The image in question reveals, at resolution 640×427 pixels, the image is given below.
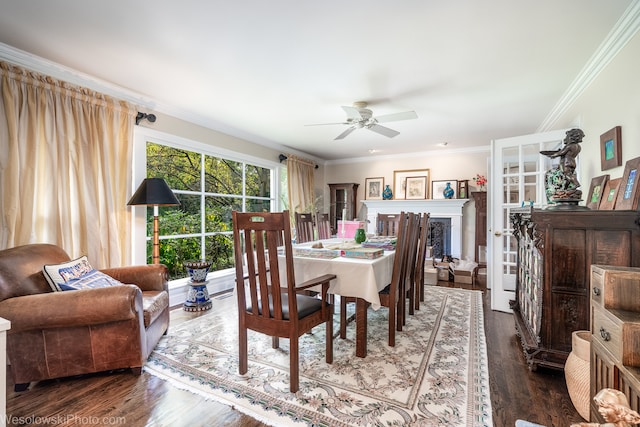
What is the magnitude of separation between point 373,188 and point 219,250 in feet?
11.6

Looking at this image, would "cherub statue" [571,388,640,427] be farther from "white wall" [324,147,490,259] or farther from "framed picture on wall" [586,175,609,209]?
"white wall" [324,147,490,259]

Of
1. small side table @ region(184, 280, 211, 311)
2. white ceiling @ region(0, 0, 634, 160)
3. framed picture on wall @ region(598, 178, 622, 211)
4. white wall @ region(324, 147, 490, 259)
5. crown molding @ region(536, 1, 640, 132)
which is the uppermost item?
white ceiling @ region(0, 0, 634, 160)

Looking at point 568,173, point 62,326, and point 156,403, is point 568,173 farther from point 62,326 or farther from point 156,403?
point 62,326

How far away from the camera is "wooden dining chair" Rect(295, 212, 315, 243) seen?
363 cm

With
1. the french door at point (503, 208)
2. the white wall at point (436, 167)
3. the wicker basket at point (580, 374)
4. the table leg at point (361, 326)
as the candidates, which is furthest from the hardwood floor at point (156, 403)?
the white wall at point (436, 167)

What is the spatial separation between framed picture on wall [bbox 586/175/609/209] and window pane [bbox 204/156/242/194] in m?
4.27

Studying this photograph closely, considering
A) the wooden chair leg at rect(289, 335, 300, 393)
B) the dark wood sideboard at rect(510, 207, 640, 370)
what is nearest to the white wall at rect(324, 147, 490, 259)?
the dark wood sideboard at rect(510, 207, 640, 370)

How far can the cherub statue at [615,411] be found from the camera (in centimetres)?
77

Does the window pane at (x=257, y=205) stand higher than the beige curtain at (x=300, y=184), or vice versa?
the beige curtain at (x=300, y=184)

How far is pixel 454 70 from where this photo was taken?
2.47 meters

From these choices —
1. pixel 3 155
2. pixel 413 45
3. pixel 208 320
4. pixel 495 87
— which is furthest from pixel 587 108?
pixel 3 155

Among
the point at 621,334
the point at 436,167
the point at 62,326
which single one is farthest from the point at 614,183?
the point at 62,326

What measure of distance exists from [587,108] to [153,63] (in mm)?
3886

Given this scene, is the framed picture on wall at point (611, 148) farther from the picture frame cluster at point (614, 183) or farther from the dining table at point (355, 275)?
the dining table at point (355, 275)
